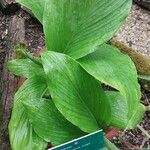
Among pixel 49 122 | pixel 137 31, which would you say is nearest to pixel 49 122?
pixel 49 122

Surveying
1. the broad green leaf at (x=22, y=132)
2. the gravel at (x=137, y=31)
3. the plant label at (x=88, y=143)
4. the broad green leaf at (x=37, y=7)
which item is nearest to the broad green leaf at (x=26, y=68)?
the broad green leaf at (x=22, y=132)

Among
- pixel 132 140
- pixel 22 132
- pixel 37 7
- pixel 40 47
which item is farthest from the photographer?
pixel 40 47

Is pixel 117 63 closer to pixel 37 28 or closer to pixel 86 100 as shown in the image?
pixel 86 100

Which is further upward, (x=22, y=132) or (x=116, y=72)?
(x=116, y=72)

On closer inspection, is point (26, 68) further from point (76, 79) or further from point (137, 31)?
point (137, 31)

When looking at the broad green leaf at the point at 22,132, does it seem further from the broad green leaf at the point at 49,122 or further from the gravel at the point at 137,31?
the gravel at the point at 137,31

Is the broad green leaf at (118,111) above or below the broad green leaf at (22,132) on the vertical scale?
above

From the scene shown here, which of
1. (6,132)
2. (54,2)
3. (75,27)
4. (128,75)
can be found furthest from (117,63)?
(6,132)
